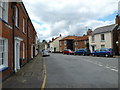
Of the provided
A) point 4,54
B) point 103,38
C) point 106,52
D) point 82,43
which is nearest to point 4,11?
point 4,54

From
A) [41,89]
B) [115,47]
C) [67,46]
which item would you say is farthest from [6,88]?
[67,46]

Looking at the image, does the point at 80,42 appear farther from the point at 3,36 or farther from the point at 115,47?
the point at 3,36

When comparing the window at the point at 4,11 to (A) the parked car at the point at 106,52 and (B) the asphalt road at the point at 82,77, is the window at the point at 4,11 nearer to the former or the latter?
(B) the asphalt road at the point at 82,77

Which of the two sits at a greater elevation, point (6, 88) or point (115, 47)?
point (115, 47)

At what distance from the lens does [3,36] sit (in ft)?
23.9

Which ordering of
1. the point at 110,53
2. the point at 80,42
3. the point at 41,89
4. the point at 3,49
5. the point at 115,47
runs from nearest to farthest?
the point at 41,89
the point at 3,49
the point at 110,53
the point at 115,47
the point at 80,42

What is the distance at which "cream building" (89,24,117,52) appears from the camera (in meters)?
32.7

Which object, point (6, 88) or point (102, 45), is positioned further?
point (102, 45)

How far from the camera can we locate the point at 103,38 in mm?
35188

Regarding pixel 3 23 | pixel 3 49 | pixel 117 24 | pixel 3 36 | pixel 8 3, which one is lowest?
pixel 3 49

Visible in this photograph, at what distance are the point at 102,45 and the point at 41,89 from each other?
3207 cm

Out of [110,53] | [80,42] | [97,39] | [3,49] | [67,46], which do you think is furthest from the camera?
[67,46]

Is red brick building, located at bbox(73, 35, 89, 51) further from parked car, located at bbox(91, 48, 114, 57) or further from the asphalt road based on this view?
the asphalt road

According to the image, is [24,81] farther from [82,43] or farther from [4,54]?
[82,43]
